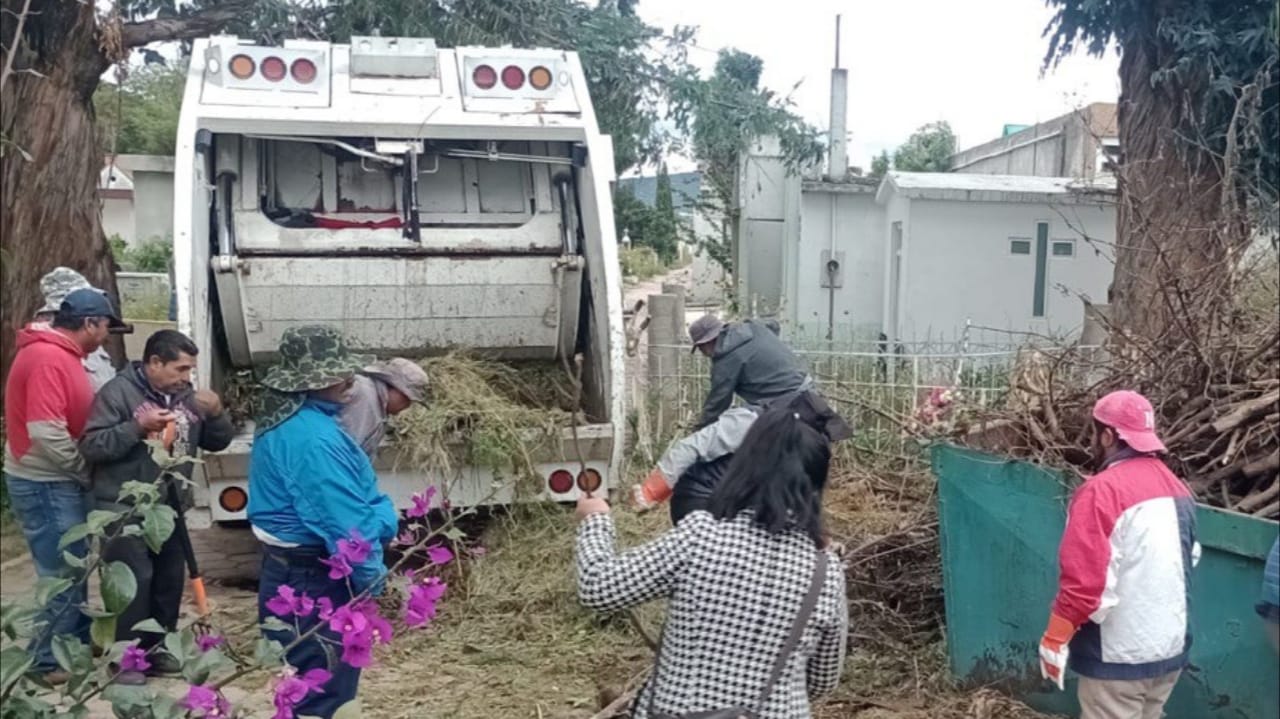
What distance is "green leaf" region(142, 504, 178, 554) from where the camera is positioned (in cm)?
230

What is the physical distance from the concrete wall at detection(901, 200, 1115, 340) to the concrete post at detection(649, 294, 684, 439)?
6.70 m

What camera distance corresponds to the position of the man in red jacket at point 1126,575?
9.43 ft

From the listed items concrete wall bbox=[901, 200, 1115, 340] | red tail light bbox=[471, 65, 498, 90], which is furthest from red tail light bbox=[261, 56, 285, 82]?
concrete wall bbox=[901, 200, 1115, 340]

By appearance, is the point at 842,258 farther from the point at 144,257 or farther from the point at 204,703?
the point at 204,703

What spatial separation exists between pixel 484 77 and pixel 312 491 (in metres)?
2.97

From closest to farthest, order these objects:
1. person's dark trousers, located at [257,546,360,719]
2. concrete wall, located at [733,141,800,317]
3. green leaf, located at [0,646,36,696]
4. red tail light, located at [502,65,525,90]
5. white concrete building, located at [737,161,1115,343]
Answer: green leaf, located at [0,646,36,696] → person's dark trousers, located at [257,546,360,719] → red tail light, located at [502,65,525,90] → white concrete building, located at [737,161,1115,343] → concrete wall, located at [733,141,800,317]

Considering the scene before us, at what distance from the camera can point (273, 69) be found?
18.0 feet

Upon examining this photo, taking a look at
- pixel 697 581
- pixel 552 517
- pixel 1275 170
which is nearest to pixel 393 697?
pixel 552 517

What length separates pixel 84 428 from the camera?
440 centimetres

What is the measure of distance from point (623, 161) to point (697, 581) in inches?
398

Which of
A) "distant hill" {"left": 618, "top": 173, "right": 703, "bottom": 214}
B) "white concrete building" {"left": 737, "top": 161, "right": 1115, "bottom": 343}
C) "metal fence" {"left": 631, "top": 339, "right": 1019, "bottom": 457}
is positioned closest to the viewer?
"metal fence" {"left": 631, "top": 339, "right": 1019, "bottom": 457}

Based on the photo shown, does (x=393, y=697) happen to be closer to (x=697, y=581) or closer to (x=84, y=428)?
(x=84, y=428)

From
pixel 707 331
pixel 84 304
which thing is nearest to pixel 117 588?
pixel 84 304

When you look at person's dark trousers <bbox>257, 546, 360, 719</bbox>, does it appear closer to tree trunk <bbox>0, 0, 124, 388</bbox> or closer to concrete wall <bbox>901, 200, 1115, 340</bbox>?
tree trunk <bbox>0, 0, 124, 388</bbox>
